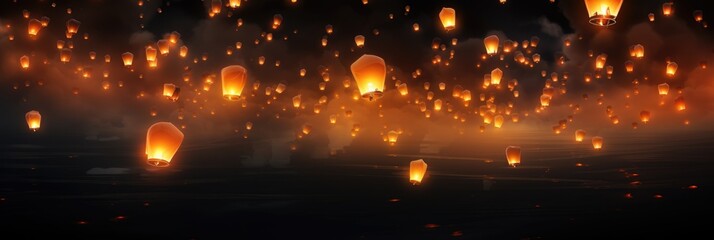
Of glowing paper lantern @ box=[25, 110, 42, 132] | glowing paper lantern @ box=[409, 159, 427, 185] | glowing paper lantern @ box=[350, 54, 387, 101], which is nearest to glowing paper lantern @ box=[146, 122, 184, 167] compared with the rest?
glowing paper lantern @ box=[350, 54, 387, 101]

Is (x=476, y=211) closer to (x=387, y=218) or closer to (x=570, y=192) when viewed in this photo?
(x=387, y=218)

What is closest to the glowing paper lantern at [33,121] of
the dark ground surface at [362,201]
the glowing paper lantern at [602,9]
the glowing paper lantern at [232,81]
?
the dark ground surface at [362,201]

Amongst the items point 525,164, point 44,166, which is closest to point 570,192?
point 525,164

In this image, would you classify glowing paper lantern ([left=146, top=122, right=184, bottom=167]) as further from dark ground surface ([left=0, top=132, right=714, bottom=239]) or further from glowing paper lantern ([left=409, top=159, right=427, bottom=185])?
glowing paper lantern ([left=409, top=159, right=427, bottom=185])

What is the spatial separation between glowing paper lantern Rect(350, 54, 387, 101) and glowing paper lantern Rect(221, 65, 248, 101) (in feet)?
17.3

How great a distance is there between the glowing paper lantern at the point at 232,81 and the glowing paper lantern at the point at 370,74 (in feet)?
17.3

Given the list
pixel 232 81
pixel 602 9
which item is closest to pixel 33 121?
pixel 232 81

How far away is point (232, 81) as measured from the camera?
17.8 meters

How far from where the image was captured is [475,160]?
31453 millimetres

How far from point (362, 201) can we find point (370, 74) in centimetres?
543

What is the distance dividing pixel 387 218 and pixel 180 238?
4812 millimetres

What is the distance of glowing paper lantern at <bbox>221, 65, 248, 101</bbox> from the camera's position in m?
17.7

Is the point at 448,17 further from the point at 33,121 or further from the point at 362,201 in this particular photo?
the point at 33,121

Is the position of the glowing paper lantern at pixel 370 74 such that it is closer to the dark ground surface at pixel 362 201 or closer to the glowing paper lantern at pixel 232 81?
the dark ground surface at pixel 362 201
